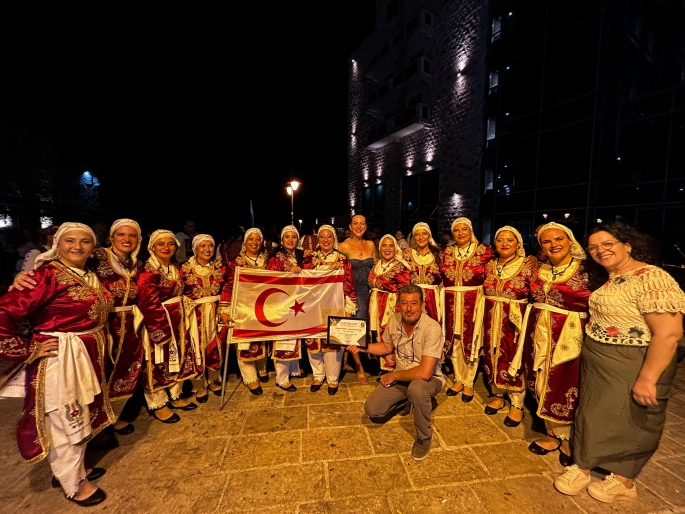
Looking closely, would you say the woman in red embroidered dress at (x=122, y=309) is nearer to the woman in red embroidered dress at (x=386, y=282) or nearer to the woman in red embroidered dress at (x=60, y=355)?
the woman in red embroidered dress at (x=60, y=355)

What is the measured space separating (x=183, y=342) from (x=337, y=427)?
6.89ft

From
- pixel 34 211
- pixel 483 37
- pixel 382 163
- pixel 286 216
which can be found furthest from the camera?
pixel 286 216

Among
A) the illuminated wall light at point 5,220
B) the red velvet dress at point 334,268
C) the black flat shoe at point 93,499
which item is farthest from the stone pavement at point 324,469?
the illuminated wall light at point 5,220

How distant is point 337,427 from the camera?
10.4 ft

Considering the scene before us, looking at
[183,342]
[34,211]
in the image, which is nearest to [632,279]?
[183,342]

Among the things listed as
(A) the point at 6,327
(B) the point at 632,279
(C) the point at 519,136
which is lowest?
(A) the point at 6,327

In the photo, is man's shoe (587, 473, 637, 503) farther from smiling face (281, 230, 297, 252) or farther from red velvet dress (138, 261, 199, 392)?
red velvet dress (138, 261, 199, 392)

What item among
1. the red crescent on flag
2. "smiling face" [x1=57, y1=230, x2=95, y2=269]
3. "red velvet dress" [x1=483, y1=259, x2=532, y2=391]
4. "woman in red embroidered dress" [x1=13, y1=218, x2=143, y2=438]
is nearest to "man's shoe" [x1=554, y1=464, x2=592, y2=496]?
"red velvet dress" [x1=483, y1=259, x2=532, y2=391]

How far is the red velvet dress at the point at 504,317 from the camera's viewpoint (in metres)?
3.22

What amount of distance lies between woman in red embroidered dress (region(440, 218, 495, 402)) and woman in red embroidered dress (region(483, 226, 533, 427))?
153 millimetres

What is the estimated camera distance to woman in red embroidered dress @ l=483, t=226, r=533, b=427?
3.23 meters

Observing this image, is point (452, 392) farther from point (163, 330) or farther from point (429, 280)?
point (163, 330)

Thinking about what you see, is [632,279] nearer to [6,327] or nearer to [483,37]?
[6,327]

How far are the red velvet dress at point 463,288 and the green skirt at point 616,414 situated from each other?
1354mm
